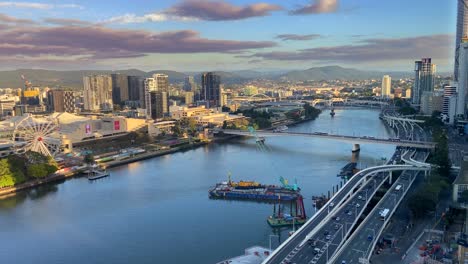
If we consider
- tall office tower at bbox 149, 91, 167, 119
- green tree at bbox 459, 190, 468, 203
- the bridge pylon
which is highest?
tall office tower at bbox 149, 91, 167, 119

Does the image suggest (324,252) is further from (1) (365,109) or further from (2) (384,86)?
(2) (384,86)

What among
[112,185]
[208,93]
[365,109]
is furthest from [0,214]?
[365,109]

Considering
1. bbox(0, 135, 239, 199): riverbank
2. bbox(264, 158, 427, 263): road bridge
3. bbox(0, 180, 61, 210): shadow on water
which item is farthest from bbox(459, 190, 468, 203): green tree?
bbox(0, 135, 239, 199): riverbank

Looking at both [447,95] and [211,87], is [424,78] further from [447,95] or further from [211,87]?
[211,87]

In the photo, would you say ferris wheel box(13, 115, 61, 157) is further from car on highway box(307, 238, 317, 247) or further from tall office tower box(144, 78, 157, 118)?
car on highway box(307, 238, 317, 247)

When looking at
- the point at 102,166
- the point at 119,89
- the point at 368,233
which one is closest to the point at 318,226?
the point at 368,233

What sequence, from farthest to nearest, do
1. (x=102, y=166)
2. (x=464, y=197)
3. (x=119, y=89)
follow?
(x=119, y=89) < (x=102, y=166) < (x=464, y=197)
